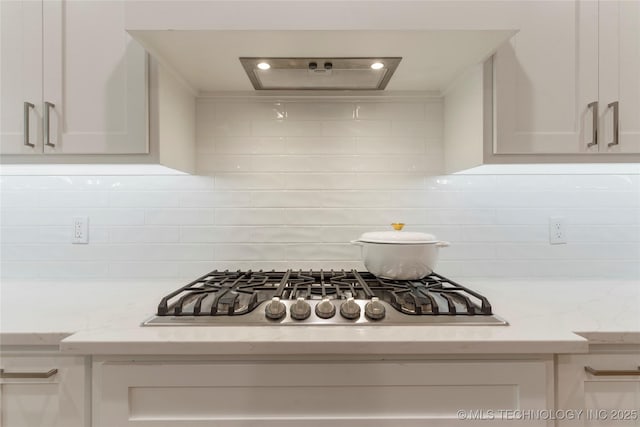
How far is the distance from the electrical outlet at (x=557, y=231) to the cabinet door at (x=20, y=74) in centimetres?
184

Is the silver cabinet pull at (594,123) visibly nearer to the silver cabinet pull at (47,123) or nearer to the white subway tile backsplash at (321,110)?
the white subway tile backsplash at (321,110)

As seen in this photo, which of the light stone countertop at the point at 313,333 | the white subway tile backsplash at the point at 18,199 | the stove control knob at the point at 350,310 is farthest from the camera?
the white subway tile backsplash at the point at 18,199

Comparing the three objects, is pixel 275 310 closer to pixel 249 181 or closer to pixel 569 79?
pixel 249 181

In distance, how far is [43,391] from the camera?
82 cm

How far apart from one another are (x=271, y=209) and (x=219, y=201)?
21cm

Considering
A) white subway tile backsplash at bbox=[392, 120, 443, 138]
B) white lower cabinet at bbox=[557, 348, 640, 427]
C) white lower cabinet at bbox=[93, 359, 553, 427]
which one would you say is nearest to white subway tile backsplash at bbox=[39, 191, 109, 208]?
white lower cabinet at bbox=[93, 359, 553, 427]

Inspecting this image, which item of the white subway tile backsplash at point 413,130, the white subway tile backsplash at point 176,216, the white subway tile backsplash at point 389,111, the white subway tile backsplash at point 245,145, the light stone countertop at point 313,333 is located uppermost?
the white subway tile backsplash at point 389,111

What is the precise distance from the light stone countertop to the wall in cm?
40

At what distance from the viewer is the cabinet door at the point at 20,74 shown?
110 centimetres

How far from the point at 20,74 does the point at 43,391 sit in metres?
0.92

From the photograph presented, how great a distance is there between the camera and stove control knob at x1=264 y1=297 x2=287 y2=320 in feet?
2.79

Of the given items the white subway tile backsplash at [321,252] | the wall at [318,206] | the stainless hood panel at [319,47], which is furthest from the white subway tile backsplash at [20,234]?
the white subway tile backsplash at [321,252]

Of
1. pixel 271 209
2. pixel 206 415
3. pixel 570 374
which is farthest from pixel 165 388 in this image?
pixel 570 374

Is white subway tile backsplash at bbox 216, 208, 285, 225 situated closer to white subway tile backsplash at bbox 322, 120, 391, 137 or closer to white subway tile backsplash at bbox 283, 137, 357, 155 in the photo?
white subway tile backsplash at bbox 283, 137, 357, 155
